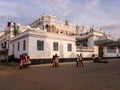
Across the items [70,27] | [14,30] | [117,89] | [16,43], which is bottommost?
[117,89]

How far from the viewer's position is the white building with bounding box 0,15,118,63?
74.2 feet

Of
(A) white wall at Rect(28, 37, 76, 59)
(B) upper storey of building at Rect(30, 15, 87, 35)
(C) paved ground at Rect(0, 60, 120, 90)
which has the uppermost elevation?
(B) upper storey of building at Rect(30, 15, 87, 35)

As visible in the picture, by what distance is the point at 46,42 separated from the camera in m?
24.0

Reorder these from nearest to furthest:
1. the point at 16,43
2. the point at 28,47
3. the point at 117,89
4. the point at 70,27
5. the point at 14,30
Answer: the point at 117,89
the point at 28,47
the point at 16,43
the point at 14,30
the point at 70,27

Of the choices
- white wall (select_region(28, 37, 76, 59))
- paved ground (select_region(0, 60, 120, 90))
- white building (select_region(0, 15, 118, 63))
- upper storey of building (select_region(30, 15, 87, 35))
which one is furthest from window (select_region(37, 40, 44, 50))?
upper storey of building (select_region(30, 15, 87, 35))

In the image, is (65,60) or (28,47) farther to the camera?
(65,60)

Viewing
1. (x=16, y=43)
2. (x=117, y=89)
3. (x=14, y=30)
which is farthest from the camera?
(x=14, y=30)

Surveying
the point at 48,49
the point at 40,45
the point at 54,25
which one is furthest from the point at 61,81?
the point at 54,25

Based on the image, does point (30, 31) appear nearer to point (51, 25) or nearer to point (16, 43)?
point (16, 43)

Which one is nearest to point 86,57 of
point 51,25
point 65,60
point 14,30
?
point 65,60

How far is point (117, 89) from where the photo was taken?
6676 millimetres

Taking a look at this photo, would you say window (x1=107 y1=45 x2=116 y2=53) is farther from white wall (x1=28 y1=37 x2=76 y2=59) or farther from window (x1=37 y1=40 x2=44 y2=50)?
window (x1=37 y1=40 x2=44 y2=50)

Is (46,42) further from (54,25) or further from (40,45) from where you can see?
(54,25)

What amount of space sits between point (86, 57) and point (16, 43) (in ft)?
49.1
